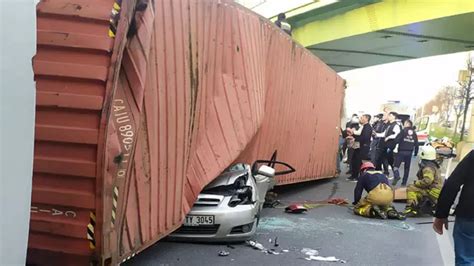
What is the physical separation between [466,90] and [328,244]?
27253 millimetres

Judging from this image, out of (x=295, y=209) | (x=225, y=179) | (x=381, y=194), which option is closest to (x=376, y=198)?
(x=381, y=194)

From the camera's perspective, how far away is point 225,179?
577 cm

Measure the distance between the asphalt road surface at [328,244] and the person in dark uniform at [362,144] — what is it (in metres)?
5.23

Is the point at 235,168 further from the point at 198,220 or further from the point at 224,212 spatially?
the point at 198,220

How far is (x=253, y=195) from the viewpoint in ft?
19.4

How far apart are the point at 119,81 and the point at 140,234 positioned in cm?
134

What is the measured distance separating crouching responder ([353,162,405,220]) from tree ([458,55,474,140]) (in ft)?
71.7

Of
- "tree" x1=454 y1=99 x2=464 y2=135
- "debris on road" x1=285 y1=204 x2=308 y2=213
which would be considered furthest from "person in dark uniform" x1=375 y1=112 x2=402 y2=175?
"tree" x1=454 y1=99 x2=464 y2=135

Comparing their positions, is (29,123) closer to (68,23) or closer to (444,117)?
(68,23)

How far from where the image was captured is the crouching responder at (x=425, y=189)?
8461mm

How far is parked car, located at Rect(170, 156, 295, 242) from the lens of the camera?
5398 millimetres

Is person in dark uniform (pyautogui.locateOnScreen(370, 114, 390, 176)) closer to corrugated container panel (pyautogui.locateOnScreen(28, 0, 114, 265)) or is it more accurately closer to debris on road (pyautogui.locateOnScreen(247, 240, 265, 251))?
debris on road (pyautogui.locateOnScreen(247, 240, 265, 251))

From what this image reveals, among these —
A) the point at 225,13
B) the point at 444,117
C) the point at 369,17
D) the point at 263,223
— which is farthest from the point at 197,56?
the point at 444,117

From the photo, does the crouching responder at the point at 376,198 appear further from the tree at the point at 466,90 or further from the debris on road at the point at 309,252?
the tree at the point at 466,90
